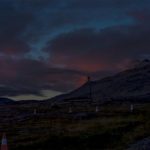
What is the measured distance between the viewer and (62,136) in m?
35.7

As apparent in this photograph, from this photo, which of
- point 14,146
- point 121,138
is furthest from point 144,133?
point 14,146

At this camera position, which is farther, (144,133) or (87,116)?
(87,116)

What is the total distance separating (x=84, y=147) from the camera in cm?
3105

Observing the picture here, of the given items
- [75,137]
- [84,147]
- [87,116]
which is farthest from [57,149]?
[87,116]

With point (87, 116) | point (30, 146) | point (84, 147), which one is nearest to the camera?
point (84, 147)

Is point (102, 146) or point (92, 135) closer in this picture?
point (102, 146)

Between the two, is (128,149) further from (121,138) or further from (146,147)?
(121,138)

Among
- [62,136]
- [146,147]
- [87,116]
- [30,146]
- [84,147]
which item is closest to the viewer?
[146,147]

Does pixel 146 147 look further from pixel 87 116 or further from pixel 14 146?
pixel 87 116

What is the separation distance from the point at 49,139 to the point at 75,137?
1.86 metres

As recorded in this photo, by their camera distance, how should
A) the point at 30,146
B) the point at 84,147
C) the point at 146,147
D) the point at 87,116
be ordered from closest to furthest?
the point at 146,147
the point at 84,147
the point at 30,146
the point at 87,116

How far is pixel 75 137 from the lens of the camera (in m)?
34.8

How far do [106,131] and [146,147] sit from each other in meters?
12.7

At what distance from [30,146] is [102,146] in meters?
5.21
